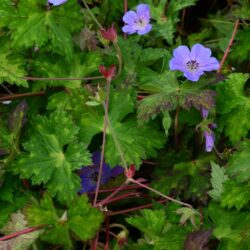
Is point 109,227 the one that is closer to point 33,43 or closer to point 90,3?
point 33,43

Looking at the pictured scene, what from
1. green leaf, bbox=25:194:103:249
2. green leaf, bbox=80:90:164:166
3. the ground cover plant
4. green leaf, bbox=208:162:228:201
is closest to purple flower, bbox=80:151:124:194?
the ground cover plant

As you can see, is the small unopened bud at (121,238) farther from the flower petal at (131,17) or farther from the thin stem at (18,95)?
the flower petal at (131,17)

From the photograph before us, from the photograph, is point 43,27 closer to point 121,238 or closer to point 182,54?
point 182,54

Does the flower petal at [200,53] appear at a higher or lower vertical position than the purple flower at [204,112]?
higher

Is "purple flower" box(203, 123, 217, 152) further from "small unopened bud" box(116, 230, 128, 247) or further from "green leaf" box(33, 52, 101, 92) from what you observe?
"green leaf" box(33, 52, 101, 92)

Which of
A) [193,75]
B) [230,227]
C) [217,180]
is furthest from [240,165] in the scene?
[193,75]

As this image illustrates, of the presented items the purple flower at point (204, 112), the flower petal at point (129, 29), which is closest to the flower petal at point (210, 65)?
the purple flower at point (204, 112)
